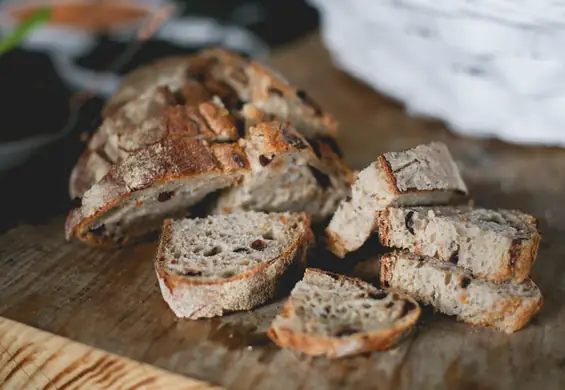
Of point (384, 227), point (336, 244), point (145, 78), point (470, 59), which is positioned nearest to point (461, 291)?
point (384, 227)

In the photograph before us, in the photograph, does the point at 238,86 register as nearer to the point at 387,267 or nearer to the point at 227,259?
the point at 227,259

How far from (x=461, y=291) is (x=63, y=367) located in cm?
125

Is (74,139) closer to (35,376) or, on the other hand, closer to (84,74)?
(84,74)

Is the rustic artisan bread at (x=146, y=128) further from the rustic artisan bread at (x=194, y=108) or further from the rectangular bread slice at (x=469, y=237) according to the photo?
the rectangular bread slice at (x=469, y=237)

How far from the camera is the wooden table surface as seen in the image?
1968mm

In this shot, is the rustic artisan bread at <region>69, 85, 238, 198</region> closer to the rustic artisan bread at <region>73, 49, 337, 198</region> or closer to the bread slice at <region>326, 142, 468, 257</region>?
the rustic artisan bread at <region>73, 49, 337, 198</region>

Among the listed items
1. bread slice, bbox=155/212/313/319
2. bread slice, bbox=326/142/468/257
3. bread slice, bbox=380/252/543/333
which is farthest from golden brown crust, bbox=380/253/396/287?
bread slice, bbox=155/212/313/319

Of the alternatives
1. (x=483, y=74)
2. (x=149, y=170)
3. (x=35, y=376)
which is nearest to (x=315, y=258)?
(x=149, y=170)

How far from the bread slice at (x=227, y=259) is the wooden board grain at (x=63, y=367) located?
276 mm

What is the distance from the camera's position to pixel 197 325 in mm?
2191

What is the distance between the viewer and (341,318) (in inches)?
81.5

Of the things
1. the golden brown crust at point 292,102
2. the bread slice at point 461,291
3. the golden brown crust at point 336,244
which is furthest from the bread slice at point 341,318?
the golden brown crust at point 292,102

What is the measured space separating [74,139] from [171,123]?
92 cm

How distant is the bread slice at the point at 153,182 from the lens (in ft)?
7.82
